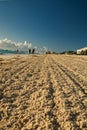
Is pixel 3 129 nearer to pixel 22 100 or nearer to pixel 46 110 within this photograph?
pixel 46 110

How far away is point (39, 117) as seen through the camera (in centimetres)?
523

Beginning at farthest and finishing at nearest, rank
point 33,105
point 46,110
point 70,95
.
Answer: point 70,95 < point 33,105 < point 46,110

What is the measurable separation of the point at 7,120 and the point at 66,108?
216cm

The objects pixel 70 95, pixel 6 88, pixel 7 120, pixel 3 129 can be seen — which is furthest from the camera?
pixel 6 88

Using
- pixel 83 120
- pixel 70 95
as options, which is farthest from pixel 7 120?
pixel 70 95

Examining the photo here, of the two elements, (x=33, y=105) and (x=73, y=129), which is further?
(x=33, y=105)

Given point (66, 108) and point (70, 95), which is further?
point (70, 95)

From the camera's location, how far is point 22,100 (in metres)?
6.72

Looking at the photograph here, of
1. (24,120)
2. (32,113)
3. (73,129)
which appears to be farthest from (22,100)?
(73,129)

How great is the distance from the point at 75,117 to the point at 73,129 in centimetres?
78

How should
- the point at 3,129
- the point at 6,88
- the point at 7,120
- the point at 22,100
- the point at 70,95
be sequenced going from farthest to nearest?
the point at 6,88, the point at 70,95, the point at 22,100, the point at 7,120, the point at 3,129

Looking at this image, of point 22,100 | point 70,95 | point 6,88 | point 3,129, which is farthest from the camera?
point 6,88

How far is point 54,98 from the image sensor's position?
7.01 meters

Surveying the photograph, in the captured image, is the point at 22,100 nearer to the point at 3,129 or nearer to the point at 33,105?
the point at 33,105
